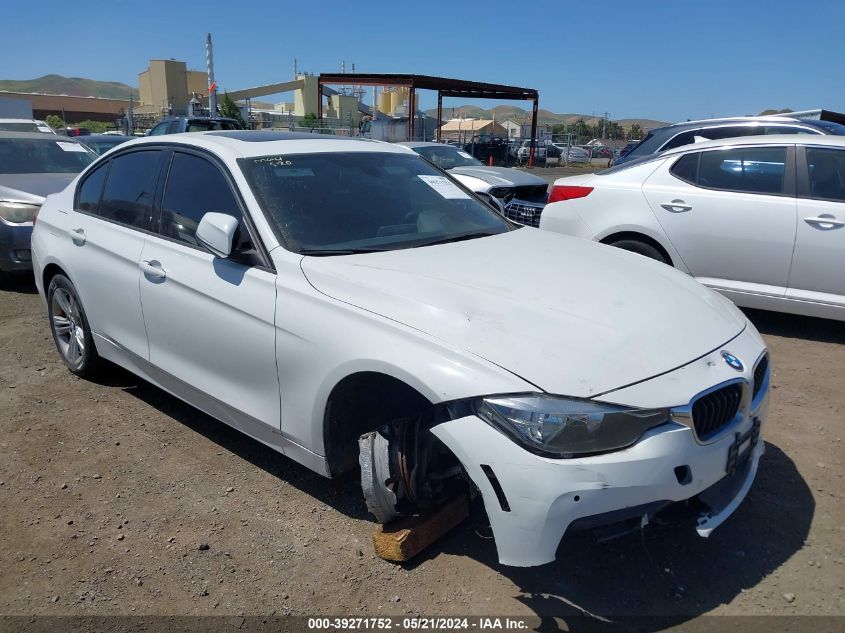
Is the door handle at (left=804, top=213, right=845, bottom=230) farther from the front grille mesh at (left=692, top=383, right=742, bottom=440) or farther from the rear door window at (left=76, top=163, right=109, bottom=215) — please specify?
the rear door window at (left=76, top=163, right=109, bottom=215)

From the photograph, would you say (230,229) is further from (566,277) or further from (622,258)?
(622,258)

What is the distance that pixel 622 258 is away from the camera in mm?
3580

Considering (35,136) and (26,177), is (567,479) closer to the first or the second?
(26,177)

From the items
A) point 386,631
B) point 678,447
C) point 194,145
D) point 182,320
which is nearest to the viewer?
point 678,447

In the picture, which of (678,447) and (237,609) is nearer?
(678,447)

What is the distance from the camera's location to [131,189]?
163 inches

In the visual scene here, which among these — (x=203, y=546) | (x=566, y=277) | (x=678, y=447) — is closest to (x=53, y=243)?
(x=203, y=546)

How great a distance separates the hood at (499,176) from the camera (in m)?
9.51

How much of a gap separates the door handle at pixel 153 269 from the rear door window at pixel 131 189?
266mm

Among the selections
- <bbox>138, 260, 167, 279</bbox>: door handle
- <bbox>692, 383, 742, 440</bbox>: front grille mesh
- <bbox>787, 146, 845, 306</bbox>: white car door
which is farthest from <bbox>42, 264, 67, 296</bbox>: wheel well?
<bbox>787, 146, 845, 306</bbox>: white car door

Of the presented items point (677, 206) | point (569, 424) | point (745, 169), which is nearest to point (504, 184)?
point (677, 206)

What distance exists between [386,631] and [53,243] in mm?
3520

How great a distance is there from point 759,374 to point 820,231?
3.07 metres

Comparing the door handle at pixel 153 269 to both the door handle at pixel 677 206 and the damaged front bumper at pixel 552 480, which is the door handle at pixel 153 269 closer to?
the damaged front bumper at pixel 552 480
